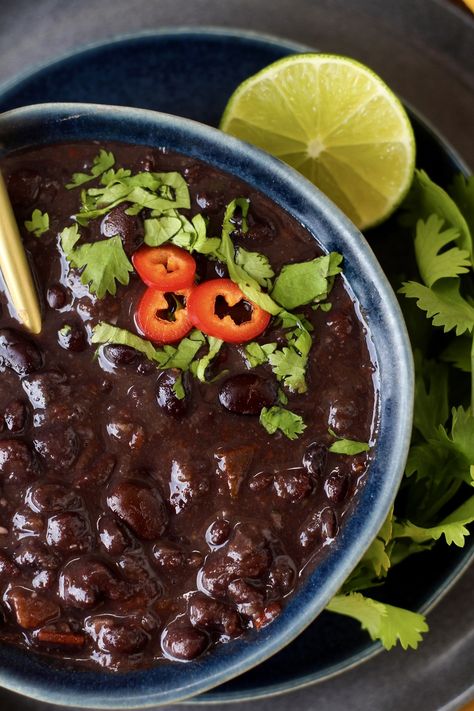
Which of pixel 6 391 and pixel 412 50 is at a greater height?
pixel 412 50

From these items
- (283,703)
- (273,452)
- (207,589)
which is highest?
(273,452)

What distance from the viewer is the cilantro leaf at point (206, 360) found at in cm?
273

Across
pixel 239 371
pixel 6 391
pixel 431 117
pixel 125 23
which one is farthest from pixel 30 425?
pixel 431 117

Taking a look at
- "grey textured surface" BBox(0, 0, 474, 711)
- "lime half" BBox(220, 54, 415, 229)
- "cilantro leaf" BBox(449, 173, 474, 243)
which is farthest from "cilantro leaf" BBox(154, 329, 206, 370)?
"grey textured surface" BBox(0, 0, 474, 711)

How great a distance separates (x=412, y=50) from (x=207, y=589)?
7.22 ft

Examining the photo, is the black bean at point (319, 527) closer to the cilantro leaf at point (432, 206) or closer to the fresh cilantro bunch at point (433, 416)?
the fresh cilantro bunch at point (433, 416)

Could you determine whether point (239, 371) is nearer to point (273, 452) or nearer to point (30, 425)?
point (273, 452)

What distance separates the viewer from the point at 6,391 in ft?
8.96

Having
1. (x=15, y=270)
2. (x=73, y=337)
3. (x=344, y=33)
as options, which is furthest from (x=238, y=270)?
(x=344, y=33)

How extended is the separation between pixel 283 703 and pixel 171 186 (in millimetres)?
1965

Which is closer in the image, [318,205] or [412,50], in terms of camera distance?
[318,205]

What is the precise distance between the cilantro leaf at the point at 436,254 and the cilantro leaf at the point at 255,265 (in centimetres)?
64

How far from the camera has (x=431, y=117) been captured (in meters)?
3.45

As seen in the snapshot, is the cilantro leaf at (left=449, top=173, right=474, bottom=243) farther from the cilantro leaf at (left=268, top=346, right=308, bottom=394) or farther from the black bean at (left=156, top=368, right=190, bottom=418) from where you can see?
the black bean at (left=156, top=368, right=190, bottom=418)
